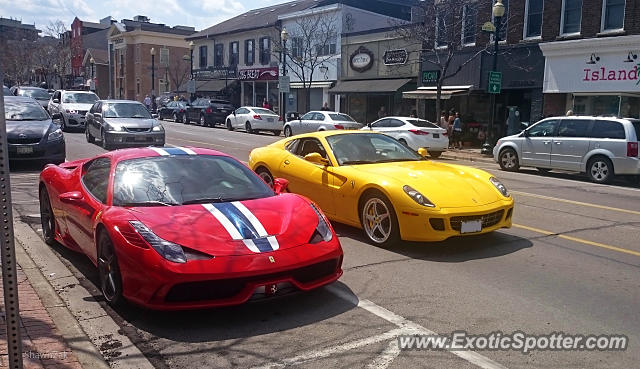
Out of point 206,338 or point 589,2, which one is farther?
point 589,2

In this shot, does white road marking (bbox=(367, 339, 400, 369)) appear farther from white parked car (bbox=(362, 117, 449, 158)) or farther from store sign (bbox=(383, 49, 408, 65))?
store sign (bbox=(383, 49, 408, 65))

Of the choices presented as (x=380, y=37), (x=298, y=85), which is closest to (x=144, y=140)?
(x=380, y=37)

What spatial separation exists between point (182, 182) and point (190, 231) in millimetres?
1004

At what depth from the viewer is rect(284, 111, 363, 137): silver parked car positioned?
2539 centimetres

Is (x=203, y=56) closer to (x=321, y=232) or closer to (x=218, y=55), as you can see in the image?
(x=218, y=55)

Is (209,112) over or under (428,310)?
over

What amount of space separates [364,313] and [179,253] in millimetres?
1575

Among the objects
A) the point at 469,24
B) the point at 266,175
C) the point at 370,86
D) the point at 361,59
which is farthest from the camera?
the point at 361,59

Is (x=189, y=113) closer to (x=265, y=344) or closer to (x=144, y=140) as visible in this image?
(x=144, y=140)

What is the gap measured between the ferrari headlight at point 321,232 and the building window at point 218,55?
156ft

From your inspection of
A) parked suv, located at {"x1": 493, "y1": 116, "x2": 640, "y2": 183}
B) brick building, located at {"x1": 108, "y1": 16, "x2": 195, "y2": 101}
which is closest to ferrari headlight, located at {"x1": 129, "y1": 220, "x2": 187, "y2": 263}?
parked suv, located at {"x1": 493, "y1": 116, "x2": 640, "y2": 183}

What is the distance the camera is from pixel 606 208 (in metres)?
10.4

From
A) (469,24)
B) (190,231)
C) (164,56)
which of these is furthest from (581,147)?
(164,56)

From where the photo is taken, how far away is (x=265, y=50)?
4500 centimetres
